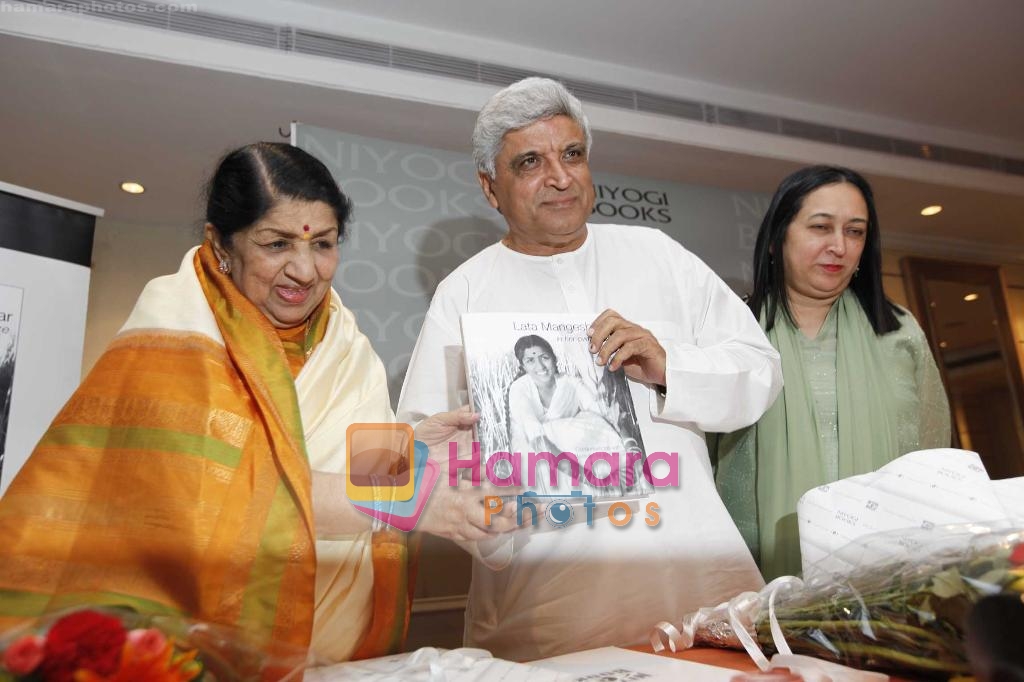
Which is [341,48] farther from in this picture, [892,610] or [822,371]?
[892,610]

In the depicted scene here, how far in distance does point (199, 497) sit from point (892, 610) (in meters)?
1.03

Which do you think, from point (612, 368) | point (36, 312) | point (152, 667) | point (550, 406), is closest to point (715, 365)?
point (612, 368)

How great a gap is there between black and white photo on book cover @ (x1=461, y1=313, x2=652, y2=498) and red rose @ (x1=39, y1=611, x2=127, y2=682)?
30.3 inches

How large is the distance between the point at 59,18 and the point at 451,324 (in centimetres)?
251

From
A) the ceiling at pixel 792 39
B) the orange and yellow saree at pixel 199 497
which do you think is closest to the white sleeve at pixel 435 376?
the orange and yellow saree at pixel 199 497

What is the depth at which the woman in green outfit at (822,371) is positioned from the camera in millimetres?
1895

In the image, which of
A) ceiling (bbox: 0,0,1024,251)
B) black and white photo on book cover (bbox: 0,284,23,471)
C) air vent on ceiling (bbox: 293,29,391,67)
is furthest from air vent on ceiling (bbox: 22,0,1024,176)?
black and white photo on book cover (bbox: 0,284,23,471)

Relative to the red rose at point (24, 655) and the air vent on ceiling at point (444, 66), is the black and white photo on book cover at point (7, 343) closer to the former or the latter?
the air vent on ceiling at point (444, 66)

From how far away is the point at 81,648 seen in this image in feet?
1.79

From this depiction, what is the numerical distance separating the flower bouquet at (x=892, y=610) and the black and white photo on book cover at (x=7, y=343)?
2457mm

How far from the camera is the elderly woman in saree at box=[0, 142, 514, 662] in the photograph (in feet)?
3.84

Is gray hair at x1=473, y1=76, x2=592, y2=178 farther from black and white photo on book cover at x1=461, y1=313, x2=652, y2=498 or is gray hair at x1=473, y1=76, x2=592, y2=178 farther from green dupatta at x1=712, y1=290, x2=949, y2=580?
green dupatta at x1=712, y1=290, x2=949, y2=580

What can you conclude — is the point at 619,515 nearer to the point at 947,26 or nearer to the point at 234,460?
the point at 234,460

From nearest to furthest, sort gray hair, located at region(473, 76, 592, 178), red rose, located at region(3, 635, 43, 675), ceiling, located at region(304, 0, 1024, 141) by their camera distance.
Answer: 1. red rose, located at region(3, 635, 43, 675)
2. gray hair, located at region(473, 76, 592, 178)
3. ceiling, located at region(304, 0, 1024, 141)
